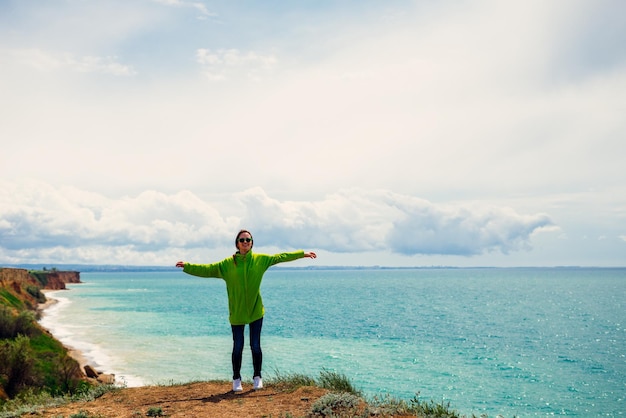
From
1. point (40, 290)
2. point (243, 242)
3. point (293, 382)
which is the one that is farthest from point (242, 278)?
point (40, 290)

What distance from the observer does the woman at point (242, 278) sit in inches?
365

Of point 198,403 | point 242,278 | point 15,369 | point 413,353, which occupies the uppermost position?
point 242,278

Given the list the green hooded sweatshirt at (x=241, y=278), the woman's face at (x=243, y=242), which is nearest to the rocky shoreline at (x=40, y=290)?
the green hooded sweatshirt at (x=241, y=278)

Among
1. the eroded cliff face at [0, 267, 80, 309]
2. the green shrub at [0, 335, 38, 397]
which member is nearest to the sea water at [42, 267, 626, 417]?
the eroded cliff face at [0, 267, 80, 309]

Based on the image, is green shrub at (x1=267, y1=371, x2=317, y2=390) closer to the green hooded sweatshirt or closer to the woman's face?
the green hooded sweatshirt

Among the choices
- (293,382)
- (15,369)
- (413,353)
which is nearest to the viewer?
(293,382)

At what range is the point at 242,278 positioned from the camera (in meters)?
9.29

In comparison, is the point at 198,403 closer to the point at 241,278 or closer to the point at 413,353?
the point at 241,278

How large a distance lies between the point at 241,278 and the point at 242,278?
0.02 m

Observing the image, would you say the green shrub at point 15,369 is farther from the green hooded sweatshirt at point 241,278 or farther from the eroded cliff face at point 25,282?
the eroded cliff face at point 25,282

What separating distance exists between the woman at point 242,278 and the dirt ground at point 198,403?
2.33ft

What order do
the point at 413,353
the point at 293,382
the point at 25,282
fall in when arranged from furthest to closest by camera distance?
the point at 25,282 → the point at 413,353 → the point at 293,382

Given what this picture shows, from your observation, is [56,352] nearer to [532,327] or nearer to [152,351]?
[152,351]

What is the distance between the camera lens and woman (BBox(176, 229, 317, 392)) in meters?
9.28
